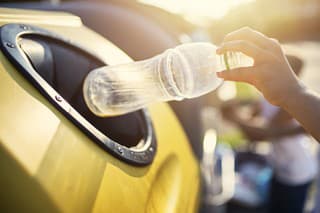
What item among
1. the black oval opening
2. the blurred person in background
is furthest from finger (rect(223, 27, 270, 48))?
the blurred person in background

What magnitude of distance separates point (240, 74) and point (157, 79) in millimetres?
245

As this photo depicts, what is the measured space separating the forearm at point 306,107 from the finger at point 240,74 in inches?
3.6

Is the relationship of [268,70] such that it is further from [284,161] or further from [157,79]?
[284,161]

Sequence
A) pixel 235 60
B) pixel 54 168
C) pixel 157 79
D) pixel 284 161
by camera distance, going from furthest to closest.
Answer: pixel 284 161, pixel 157 79, pixel 235 60, pixel 54 168

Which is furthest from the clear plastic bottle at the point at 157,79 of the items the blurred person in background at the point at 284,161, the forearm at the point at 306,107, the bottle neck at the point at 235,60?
the blurred person in background at the point at 284,161

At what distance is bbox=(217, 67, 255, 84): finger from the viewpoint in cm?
114

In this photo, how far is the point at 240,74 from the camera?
Result: 1152 millimetres

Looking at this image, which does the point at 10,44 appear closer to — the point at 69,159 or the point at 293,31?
the point at 69,159

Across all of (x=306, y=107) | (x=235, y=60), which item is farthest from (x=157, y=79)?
(x=306, y=107)

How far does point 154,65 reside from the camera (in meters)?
1.34

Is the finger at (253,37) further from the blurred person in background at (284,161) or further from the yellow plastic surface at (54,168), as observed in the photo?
the blurred person in background at (284,161)

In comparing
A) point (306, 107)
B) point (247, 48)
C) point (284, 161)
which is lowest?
point (284, 161)

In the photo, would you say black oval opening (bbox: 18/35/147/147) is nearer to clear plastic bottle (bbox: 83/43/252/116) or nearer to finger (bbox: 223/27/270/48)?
clear plastic bottle (bbox: 83/43/252/116)

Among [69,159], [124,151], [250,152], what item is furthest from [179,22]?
[250,152]
